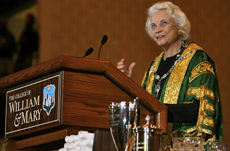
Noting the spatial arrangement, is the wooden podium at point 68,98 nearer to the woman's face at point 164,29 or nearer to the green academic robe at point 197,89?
the green academic robe at point 197,89

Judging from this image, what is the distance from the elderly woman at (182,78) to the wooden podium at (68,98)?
0.45 m

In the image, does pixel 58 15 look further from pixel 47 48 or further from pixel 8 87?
pixel 8 87

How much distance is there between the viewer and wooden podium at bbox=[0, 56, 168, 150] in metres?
1.83

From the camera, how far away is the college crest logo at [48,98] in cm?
186

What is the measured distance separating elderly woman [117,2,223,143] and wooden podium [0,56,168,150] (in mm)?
448

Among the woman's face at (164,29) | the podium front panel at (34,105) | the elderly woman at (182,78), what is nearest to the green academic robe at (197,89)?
the elderly woman at (182,78)

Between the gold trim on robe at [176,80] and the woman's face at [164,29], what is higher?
the woman's face at [164,29]

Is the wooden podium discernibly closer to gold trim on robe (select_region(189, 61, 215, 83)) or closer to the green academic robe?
the green academic robe

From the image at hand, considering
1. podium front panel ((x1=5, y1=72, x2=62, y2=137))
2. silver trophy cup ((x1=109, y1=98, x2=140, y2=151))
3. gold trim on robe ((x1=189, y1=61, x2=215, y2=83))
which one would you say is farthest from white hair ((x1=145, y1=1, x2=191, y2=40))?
silver trophy cup ((x1=109, y1=98, x2=140, y2=151))

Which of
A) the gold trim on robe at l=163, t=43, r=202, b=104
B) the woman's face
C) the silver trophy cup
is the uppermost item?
the woman's face

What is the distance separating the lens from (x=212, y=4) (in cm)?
632

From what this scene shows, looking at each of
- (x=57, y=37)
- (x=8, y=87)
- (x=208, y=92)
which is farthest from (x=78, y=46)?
(x=8, y=87)

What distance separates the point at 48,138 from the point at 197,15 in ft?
15.2

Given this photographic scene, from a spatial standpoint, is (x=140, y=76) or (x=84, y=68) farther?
(x=140, y=76)
